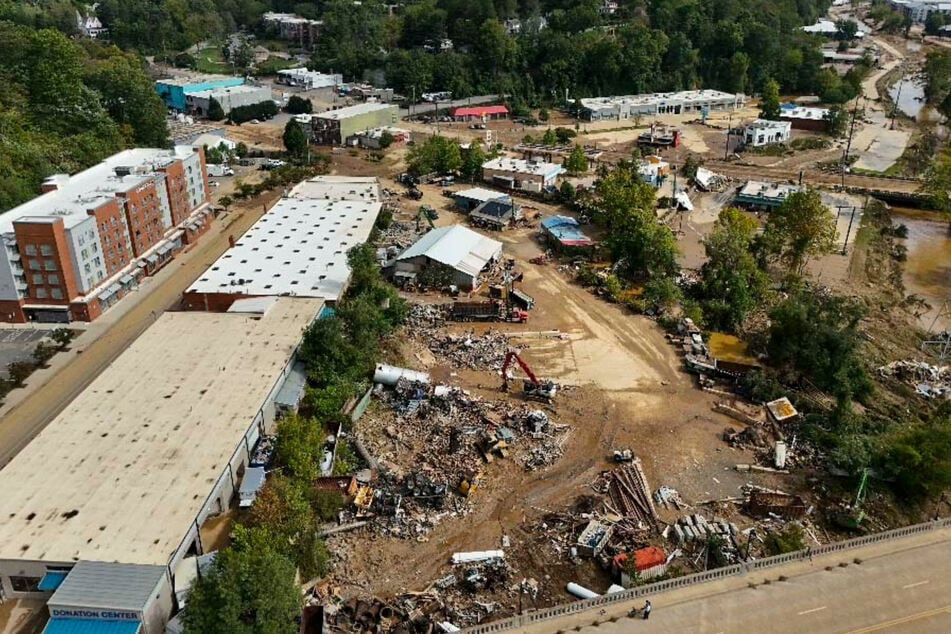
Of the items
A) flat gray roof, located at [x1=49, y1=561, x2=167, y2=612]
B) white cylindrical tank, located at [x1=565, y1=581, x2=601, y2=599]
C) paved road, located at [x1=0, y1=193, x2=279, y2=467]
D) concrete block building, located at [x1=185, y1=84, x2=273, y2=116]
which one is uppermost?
concrete block building, located at [x1=185, y1=84, x2=273, y2=116]

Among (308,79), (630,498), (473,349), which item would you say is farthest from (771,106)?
(630,498)

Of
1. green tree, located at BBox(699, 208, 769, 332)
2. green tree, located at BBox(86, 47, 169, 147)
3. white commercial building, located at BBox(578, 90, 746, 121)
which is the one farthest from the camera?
white commercial building, located at BBox(578, 90, 746, 121)

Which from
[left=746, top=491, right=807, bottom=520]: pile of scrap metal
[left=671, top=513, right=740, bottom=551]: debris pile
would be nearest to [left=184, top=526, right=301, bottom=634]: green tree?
[left=671, top=513, right=740, bottom=551]: debris pile

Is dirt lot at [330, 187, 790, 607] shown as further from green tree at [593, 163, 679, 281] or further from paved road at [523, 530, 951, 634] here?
green tree at [593, 163, 679, 281]

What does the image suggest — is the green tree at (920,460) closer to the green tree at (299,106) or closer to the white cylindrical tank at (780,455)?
the white cylindrical tank at (780,455)

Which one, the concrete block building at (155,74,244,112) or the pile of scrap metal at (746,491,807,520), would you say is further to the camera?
the concrete block building at (155,74,244,112)

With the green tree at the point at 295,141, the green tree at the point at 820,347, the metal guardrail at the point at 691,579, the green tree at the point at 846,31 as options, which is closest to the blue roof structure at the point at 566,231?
the green tree at the point at 820,347

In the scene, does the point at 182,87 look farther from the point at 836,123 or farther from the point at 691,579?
the point at 691,579
